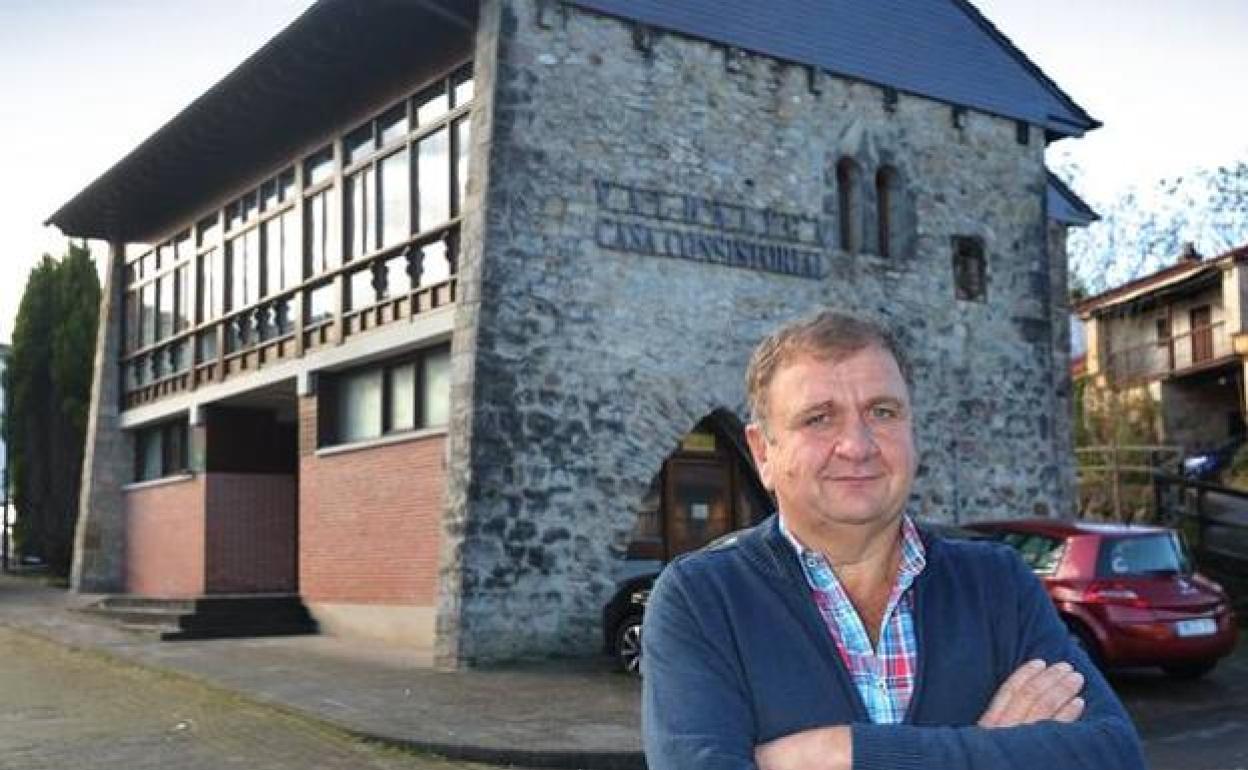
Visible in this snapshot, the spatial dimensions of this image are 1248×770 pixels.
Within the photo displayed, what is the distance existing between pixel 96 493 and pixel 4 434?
6846 mm

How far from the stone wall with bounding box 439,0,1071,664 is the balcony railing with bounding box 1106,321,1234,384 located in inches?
668

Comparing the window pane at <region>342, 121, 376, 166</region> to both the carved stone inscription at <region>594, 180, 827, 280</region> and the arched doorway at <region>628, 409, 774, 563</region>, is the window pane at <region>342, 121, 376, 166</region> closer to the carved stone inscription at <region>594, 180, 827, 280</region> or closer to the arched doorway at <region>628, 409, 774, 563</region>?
the carved stone inscription at <region>594, 180, 827, 280</region>

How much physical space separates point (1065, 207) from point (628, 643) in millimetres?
11291

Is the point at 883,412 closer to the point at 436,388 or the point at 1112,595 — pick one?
the point at 1112,595

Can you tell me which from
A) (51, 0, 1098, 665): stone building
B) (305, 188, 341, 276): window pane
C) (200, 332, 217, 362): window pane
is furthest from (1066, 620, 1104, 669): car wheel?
(200, 332, 217, 362): window pane

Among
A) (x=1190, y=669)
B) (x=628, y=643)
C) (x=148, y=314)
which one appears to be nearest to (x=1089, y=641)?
(x=1190, y=669)

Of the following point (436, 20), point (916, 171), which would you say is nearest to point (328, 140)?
point (436, 20)

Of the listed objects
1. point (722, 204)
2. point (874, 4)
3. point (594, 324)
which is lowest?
point (594, 324)

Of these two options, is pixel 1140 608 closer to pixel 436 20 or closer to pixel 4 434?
pixel 436 20

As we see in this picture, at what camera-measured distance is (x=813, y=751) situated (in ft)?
6.75

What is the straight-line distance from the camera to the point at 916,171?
1744 cm

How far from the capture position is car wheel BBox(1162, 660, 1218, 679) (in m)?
11.5

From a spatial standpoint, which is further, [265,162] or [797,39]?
[265,162]

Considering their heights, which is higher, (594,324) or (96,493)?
(594,324)
